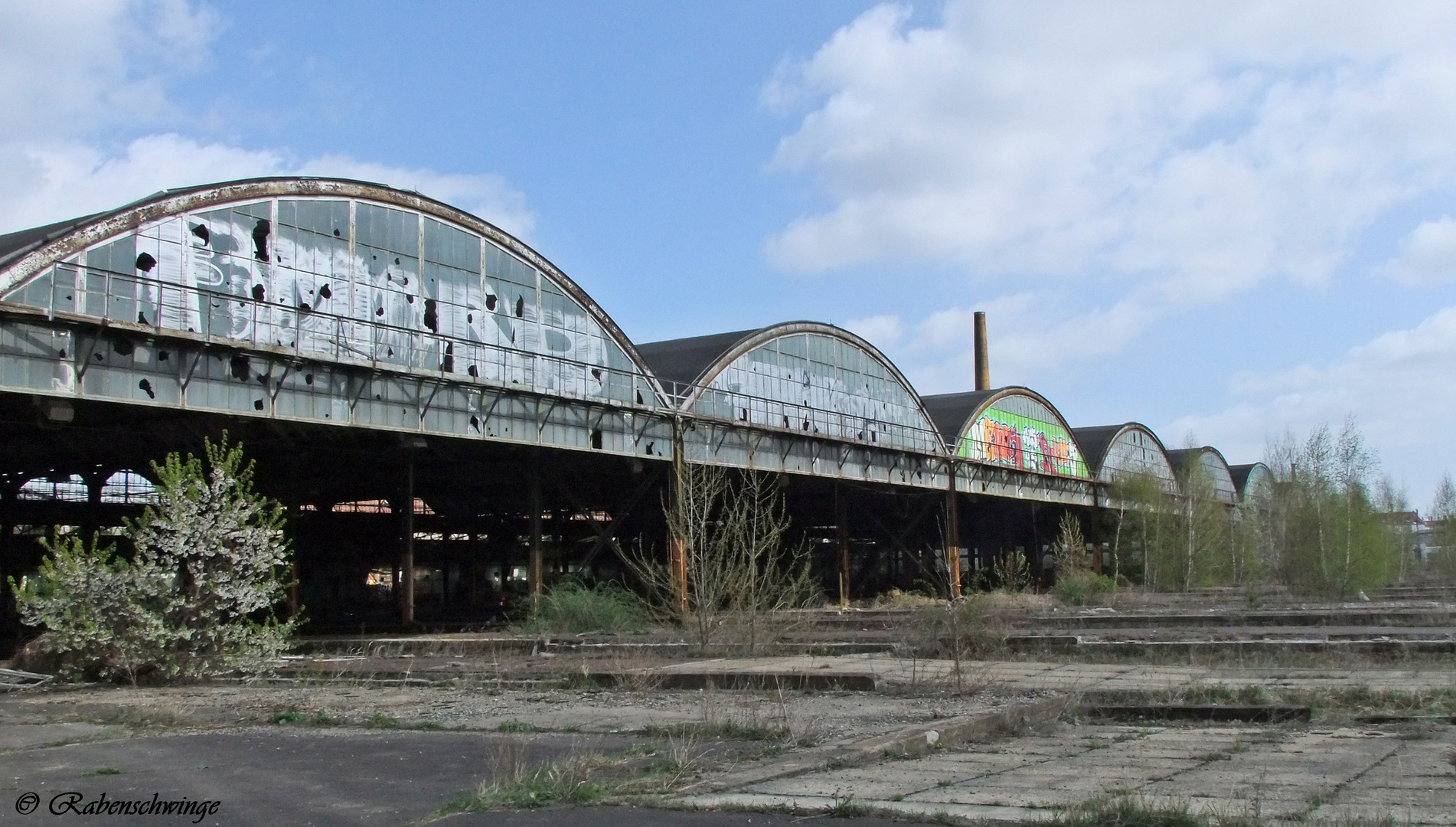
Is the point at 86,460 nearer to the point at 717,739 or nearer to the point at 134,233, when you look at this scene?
the point at 134,233

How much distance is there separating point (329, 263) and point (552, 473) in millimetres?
14544

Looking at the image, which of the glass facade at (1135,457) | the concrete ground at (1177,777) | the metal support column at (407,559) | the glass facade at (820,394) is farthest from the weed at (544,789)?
the glass facade at (1135,457)

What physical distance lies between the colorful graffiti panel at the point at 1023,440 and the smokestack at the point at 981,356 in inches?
350

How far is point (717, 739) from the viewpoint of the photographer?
11.3 m

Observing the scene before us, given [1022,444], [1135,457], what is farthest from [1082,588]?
[1135,457]

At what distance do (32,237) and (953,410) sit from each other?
4554cm

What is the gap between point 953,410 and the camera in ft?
Answer: 204

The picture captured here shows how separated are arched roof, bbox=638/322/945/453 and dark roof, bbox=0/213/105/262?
1812cm

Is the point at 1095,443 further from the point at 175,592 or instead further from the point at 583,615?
the point at 175,592

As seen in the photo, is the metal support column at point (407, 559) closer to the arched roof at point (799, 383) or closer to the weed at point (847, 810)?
the arched roof at point (799, 383)

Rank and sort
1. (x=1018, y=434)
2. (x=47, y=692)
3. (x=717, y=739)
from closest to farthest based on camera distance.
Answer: (x=717, y=739) → (x=47, y=692) → (x=1018, y=434)

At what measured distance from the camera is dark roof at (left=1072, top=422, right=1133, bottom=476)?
73188mm

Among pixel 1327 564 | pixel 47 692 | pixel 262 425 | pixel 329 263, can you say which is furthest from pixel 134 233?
pixel 1327 564

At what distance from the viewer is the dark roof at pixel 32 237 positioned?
74.8 ft
